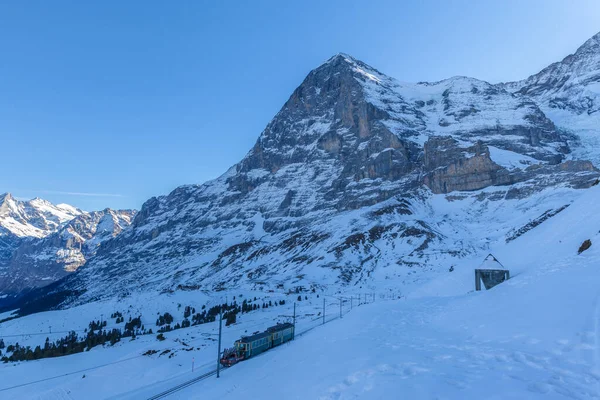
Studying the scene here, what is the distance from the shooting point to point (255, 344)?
3356cm

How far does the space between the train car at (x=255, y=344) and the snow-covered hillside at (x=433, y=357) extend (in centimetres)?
224

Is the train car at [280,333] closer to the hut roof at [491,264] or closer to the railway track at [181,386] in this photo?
the railway track at [181,386]

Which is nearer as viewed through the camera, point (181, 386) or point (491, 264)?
point (181, 386)

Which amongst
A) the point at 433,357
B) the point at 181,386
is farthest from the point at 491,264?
the point at 181,386

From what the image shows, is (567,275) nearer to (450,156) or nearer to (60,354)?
(60,354)

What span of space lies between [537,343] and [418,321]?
1406cm

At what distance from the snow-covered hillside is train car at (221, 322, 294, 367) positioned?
7.34 ft

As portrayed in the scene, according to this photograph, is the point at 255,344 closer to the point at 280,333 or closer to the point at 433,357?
the point at 280,333

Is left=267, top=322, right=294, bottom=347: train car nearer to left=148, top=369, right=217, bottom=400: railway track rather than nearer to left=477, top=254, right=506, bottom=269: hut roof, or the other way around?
left=148, top=369, right=217, bottom=400: railway track

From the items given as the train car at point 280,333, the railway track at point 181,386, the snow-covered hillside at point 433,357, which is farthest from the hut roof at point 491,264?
the railway track at point 181,386

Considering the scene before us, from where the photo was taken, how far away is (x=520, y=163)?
179 meters

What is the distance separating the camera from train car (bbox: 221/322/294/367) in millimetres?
31297

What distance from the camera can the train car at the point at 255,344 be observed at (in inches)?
1232

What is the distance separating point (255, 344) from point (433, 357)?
77.2 feet
